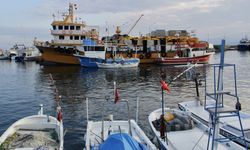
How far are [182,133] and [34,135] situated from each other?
26.7 ft

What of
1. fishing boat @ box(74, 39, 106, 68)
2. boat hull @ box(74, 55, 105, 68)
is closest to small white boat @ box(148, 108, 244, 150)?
boat hull @ box(74, 55, 105, 68)

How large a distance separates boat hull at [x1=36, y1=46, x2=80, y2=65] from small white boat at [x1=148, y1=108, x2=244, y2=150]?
5305cm

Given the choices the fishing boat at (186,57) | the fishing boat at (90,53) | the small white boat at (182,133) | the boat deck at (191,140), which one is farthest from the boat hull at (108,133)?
the fishing boat at (186,57)

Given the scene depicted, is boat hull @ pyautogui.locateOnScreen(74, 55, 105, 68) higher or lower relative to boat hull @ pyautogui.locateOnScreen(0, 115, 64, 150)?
higher

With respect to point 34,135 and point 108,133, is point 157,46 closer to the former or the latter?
point 108,133

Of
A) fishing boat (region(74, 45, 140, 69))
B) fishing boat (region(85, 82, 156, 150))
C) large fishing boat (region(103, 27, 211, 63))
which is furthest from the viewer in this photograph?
large fishing boat (region(103, 27, 211, 63))

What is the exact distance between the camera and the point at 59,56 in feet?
237

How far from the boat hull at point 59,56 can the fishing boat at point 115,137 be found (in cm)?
5332

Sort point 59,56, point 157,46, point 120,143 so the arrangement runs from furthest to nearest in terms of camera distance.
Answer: point 157,46, point 59,56, point 120,143

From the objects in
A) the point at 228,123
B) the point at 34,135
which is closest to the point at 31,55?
the point at 34,135

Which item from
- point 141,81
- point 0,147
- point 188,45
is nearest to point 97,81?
point 141,81

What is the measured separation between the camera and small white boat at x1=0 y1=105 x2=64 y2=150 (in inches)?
604

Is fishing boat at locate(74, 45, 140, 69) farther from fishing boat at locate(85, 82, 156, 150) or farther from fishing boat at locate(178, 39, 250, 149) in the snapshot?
fishing boat at locate(85, 82, 156, 150)

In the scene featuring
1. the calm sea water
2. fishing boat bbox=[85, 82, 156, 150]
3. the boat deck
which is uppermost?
fishing boat bbox=[85, 82, 156, 150]
